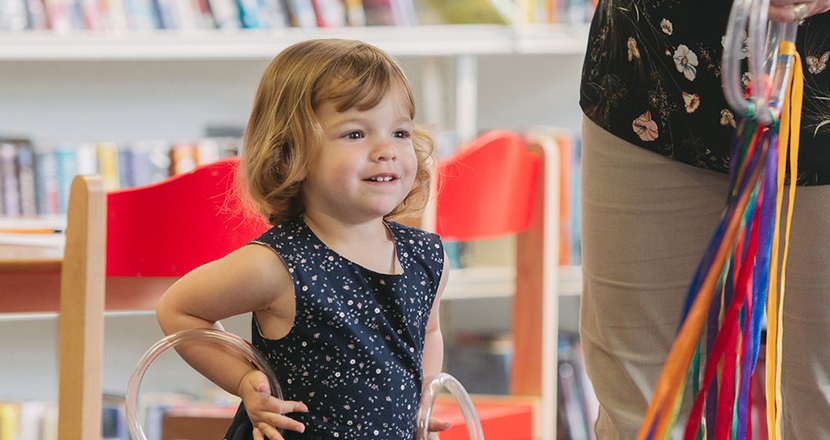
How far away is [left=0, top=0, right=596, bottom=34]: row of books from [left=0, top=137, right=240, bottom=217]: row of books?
234 millimetres

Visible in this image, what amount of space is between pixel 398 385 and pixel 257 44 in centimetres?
117

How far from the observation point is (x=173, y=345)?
0.76m

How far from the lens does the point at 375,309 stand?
0.83 m

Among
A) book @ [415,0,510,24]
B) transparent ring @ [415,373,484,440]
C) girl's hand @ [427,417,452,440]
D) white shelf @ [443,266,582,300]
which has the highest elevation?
book @ [415,0,510,24]

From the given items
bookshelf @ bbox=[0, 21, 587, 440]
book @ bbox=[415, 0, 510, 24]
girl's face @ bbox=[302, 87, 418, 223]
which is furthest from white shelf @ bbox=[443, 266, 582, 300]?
girl's face @ bbox=[302, 87, 418, 223]

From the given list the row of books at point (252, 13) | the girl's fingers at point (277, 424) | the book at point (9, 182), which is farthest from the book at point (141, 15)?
the girl's fingers at point (277, 424)

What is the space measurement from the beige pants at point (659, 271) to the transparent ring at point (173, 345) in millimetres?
336

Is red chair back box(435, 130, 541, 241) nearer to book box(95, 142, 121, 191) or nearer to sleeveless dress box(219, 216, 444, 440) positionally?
sleeveless dress box(219, 216, 444, 440)

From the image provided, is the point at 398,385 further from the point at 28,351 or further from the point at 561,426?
the point at 28,351

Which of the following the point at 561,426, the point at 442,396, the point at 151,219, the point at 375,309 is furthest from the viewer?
the point at 561,426

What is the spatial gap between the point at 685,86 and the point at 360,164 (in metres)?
0.32

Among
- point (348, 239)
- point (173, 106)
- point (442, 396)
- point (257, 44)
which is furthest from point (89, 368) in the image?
point (173, 106)

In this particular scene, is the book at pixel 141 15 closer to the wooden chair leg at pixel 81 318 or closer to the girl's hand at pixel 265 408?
the wooden chair leg at pixel 81 318

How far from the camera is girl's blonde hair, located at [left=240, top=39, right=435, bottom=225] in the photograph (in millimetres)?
807
